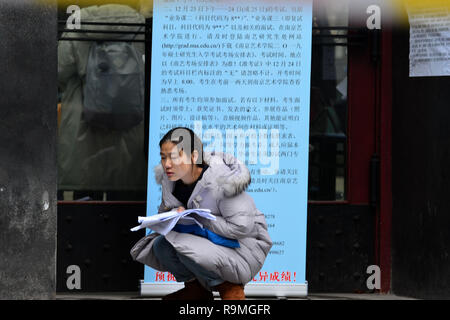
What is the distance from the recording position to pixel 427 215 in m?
7.84

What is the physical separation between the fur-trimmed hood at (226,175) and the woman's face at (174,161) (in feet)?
0.33

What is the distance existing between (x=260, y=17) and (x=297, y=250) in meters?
1.71

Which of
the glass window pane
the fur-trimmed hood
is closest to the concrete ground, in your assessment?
the glass window pane

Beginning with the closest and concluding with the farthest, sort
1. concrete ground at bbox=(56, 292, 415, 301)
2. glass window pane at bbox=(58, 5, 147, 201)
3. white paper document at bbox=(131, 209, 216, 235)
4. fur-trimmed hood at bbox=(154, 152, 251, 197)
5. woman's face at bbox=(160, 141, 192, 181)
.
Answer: white paper document at bbox=(131, 209, 216, 235) < fur-trimmed hood at bbox=(154, 152, 251, 197) < woman's face at bbox=(160, 141, 192, 181) < concrete ground at bbox=(56, 292, 415, 301) < glass window pane at bbox=(58, 5, 147, 201)

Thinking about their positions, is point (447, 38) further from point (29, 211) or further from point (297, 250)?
point (29, 211)

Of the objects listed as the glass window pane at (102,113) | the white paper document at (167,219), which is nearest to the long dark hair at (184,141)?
the white paper document at (167,219)

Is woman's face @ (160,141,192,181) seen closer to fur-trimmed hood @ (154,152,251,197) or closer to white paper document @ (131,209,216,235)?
fur-trimmed hood @ (154,152,251,197)

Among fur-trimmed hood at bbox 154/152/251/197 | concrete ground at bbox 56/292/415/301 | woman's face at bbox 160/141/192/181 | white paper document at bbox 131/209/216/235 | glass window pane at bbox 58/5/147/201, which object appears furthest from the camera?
glass window pane at bbox 58/5/147/201

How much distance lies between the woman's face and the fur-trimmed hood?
100 millimetres

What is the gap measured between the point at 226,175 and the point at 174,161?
33 cm

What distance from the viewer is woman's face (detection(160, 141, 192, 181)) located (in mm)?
6141

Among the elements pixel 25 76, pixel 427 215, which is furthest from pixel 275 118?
pixel 25 76
